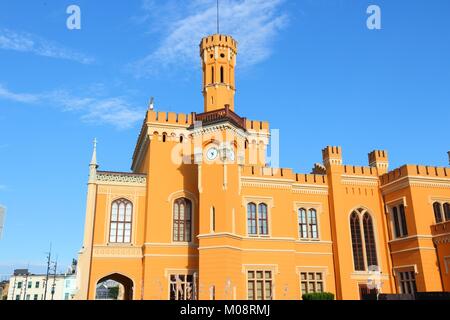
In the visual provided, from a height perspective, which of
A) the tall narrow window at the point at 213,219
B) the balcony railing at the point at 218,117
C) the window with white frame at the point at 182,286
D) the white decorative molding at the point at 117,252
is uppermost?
the balcony railing at the point at 218,117

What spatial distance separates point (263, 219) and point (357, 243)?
295 inches

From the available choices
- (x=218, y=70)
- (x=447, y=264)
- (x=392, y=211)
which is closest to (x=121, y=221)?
(x=218, y=70)

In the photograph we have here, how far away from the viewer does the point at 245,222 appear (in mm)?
27469

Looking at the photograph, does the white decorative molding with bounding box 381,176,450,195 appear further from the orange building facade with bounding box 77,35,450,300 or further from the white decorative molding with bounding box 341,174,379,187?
the white decorative molding with bounding box 341,174,379,187

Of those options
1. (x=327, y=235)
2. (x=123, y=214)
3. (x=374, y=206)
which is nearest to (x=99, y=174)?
(x=123, y=214)

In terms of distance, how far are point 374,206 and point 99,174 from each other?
67.0ft

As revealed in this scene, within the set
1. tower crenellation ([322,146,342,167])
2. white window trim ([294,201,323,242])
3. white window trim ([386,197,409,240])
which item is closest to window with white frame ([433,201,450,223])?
white window trim ([386,197,409,240])

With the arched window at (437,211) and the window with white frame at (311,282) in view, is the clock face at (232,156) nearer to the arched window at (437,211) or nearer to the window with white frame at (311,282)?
the window with white frame at (311,282)

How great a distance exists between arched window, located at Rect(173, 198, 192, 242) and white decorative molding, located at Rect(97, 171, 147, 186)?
9.67ft

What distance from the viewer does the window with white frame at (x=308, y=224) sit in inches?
1153

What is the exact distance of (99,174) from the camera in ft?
90.2

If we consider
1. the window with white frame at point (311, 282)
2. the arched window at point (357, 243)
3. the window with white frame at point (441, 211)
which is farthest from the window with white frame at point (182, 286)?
the window with white frame at point (441, 211)

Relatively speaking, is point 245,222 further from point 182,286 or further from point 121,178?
point 121,178

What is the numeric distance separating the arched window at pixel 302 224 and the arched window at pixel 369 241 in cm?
456
